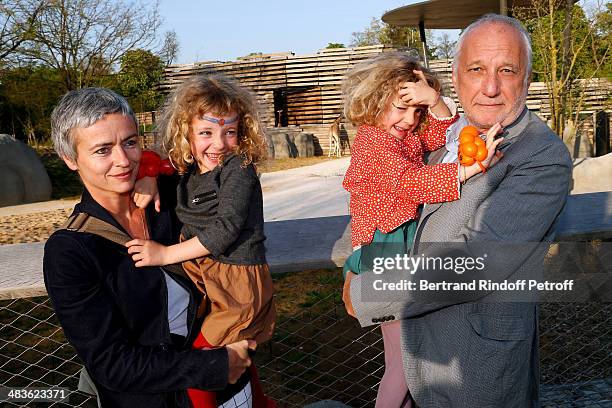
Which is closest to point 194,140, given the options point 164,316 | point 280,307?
point 164,316

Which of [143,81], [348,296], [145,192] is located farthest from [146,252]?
[143,81]

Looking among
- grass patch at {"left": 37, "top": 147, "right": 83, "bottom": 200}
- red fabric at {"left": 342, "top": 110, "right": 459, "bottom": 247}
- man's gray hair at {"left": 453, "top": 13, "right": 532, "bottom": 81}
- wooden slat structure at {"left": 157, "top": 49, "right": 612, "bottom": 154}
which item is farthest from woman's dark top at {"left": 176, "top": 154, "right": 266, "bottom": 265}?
wooden slat structure at {"left": 157, "top": 49, "right": 612, "bottom": 154}

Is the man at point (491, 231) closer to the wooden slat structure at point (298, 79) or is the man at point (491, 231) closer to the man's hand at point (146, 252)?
the man's hand at point (146, 252)

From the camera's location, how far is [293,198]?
32.4 ft

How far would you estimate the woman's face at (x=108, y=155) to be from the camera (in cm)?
158

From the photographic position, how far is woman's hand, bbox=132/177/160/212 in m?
1.81

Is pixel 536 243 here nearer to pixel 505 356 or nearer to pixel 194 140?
pixel 505 356

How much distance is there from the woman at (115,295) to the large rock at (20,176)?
11403 mm

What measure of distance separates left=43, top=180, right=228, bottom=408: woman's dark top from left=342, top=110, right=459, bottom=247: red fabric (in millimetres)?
664

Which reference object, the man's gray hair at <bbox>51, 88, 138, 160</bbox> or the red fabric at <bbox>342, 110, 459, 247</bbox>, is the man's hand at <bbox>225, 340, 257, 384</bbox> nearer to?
the red fabric at <bbox>342, 110, 459, 247</bbox>

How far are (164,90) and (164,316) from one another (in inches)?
835

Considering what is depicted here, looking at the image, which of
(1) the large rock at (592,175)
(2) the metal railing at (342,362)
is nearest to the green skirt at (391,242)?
(2) the metal railing at (342,362)

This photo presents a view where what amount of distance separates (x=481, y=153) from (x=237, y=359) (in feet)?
2.96

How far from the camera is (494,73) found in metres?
1.67
